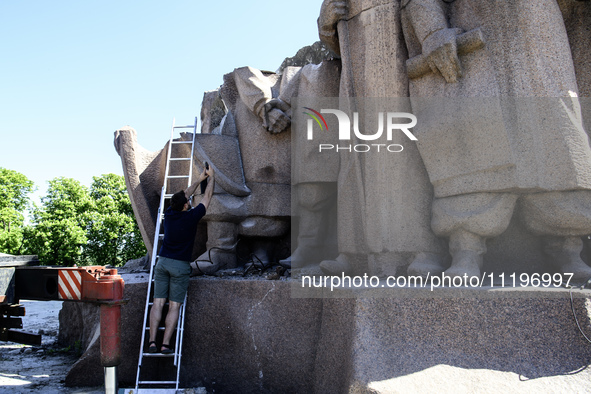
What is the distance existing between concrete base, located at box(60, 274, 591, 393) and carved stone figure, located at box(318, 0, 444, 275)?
1.96 ft

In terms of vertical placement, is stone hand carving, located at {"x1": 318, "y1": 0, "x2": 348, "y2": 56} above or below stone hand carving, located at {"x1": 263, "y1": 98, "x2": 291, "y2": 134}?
above

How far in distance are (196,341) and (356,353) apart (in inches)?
64.6

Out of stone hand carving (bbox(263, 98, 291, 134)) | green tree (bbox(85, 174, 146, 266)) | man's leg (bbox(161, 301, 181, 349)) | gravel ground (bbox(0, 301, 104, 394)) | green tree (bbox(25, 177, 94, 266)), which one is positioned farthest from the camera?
green tree (bbox(85, 174, 146, 266))

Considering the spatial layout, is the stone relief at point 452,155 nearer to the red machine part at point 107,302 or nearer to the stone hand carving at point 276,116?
the stone hand carving at point 276,116

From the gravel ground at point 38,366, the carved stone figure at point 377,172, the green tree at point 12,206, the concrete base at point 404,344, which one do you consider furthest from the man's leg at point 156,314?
the green tree at point 12,206

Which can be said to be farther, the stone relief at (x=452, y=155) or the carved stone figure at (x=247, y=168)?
the carved stone figure at (x=247, y=168)

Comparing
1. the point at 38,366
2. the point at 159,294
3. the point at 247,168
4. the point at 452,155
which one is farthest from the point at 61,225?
the point at 452,155

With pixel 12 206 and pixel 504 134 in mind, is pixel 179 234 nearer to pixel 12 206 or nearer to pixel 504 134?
pixel 504 134

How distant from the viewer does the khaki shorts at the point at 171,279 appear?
12.4 feet

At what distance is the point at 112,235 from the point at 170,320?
17415mm

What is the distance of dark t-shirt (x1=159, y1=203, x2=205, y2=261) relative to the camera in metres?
3.85

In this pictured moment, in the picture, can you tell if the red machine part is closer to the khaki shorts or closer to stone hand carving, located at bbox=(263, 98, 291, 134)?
the khaki shorts

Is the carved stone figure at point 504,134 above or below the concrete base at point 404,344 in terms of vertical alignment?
above

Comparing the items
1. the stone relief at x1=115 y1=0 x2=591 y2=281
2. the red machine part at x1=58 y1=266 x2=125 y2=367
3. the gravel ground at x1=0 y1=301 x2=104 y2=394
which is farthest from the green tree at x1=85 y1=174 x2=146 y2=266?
the red machine part at x1=58 y1=266 x2=125 y2=367
